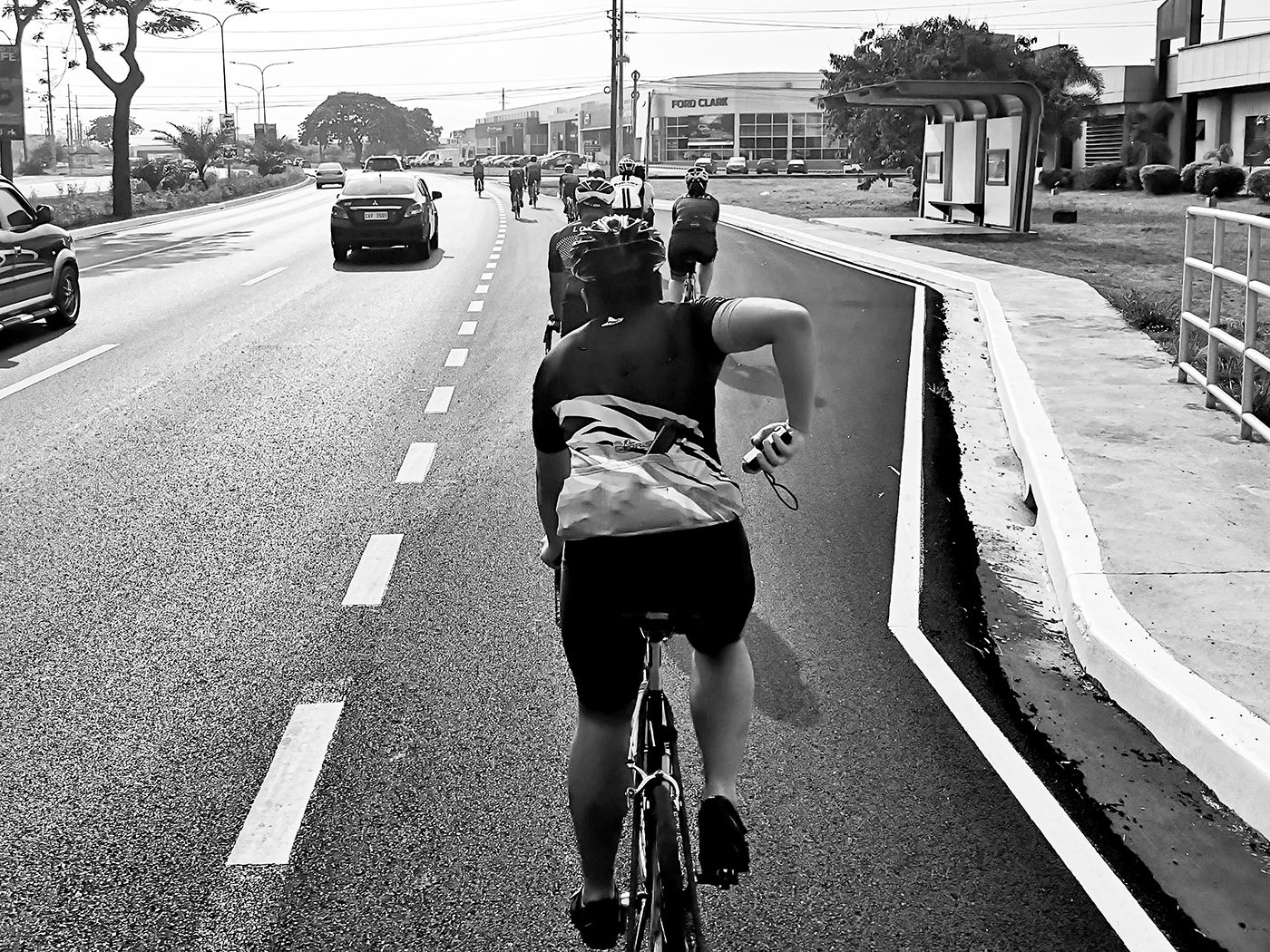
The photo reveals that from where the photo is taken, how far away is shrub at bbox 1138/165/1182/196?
1730 inches

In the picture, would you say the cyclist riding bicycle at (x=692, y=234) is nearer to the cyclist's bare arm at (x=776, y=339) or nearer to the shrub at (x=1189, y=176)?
the cyclist's bare arm at (x=776, y=339)

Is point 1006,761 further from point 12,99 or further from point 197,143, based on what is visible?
point 197,143

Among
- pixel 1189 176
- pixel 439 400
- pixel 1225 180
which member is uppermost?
pixel 1189 176

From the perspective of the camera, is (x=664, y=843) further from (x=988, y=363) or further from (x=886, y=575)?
(x=988, y=363)

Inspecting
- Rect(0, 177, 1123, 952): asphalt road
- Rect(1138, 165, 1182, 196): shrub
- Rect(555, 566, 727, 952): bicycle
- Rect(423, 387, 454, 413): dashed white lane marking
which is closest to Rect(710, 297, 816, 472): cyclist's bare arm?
Rect(555, 566, 727, 952): bicycle

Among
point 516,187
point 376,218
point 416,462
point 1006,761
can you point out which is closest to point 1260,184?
point 516,187

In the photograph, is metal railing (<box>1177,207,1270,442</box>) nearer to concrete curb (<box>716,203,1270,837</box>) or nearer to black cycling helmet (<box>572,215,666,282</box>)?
concrete curb (<box>716,203,1270,837</box>)

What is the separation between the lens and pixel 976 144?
3256 centimetres

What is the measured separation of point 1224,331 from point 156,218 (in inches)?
1638

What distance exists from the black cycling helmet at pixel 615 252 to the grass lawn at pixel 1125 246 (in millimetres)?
7621

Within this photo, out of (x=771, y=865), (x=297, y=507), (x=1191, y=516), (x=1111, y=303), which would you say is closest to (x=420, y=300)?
(x=1111, y=303)

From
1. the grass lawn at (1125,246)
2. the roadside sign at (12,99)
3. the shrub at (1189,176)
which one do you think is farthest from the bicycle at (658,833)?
the roadside sign at (12,99)

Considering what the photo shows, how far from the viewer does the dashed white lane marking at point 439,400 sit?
11.0 m

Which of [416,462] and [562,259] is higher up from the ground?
[562,259]
